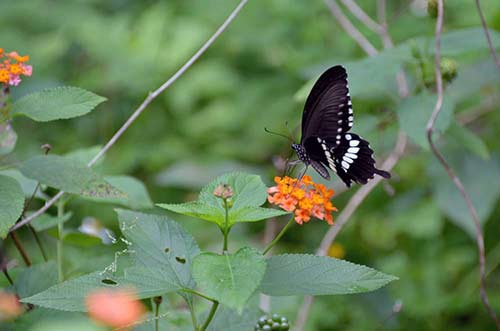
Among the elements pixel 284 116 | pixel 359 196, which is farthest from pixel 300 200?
pixel 284 116

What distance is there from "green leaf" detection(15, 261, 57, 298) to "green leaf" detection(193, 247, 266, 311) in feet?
1.32

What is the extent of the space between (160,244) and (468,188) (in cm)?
163

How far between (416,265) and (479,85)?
0.77m

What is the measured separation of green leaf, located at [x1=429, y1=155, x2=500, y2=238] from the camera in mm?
2463

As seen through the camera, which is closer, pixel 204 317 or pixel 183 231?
pixel 183 231

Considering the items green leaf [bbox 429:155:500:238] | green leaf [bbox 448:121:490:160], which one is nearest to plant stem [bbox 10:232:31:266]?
green leaf [bbox 448:121:490:160]

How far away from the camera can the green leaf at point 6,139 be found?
1436 millimetres

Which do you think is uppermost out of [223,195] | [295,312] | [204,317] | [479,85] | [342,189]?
[223,195]

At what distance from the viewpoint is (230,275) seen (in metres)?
1.04

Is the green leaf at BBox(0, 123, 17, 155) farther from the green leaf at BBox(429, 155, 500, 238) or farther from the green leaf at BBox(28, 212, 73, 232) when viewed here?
the green leaf at BBox(429, 155, 500, 238)

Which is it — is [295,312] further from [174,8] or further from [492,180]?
[174,8]

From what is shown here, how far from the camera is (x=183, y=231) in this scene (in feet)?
4.08

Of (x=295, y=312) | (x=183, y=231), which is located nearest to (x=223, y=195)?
(x=183, y=231)

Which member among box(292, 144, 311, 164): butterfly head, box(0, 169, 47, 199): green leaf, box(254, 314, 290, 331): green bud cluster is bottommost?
box(254, 314, 290, 331): green bud cluster
